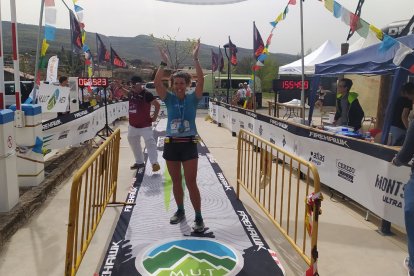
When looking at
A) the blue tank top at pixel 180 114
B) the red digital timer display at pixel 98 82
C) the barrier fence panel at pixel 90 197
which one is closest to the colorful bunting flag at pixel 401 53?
the blue tank top at pixel 180 114

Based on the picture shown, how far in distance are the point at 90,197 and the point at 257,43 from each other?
30.7ft

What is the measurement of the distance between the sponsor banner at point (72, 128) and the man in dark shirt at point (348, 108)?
648 cm

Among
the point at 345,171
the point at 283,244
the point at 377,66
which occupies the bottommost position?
the point at 283,244

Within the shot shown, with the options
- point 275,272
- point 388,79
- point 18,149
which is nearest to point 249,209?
point 275,272

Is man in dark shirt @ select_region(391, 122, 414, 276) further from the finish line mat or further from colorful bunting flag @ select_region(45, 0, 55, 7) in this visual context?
colorful bunting flag @ select_region(45, 0, 55, 7)

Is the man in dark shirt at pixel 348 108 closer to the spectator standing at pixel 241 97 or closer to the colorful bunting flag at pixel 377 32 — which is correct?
the colorful bunting flag at pixel 377 32

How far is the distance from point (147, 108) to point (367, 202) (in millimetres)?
4454

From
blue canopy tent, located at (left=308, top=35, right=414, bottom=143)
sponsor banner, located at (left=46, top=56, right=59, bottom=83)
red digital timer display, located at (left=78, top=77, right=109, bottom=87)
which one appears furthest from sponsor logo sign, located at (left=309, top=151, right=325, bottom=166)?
sponsor banner, located at (left=46, top=56, right=59, bottom=83)

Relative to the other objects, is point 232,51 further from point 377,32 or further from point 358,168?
point 358,168

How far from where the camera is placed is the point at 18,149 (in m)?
5.81

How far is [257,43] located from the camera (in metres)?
11.7

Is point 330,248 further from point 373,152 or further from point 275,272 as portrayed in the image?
point 373,152

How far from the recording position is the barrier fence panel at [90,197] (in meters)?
2.85

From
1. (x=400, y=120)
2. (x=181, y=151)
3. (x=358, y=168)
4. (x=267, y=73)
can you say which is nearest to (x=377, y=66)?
(x=400, y=120)
